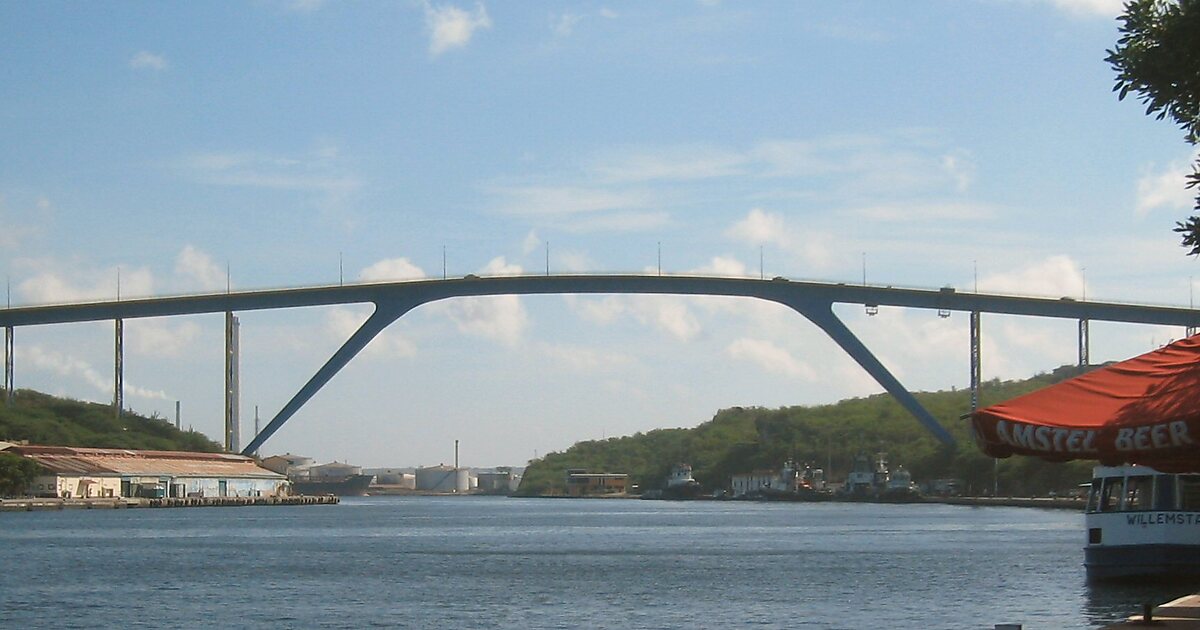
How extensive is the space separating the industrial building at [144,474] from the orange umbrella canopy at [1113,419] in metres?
88.6

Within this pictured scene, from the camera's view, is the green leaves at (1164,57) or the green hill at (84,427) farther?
the green hill at (84,427)

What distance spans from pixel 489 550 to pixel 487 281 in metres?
47.4

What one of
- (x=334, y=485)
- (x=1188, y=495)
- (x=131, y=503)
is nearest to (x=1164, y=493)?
(x=1188, y=495)

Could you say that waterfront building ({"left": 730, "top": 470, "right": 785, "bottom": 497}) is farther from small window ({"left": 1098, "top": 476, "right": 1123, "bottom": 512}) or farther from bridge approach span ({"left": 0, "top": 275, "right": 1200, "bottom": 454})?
small window ({"left": 1098, "top": 476, "right": 1123, "bottom": 512})

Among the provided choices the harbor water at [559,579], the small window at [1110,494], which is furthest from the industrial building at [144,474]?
the small window at [1110,494]

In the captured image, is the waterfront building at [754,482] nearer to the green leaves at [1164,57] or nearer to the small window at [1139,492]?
the small window at [1139,492]

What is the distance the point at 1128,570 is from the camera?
27562mm

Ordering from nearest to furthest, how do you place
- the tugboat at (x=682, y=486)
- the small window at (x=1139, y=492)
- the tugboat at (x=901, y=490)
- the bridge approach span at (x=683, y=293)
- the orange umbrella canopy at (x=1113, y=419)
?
the orange umbrella canopy at (x=1113, y=419) < the small window at (x=1139, y=492) < the bridge approach span at (x=683, y=293) < the tugboat at (x=901, y=490) < the tugboat at (x=682, y=486)

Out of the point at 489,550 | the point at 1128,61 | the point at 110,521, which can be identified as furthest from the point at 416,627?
the point at 110,521

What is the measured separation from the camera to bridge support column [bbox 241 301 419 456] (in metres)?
91.0

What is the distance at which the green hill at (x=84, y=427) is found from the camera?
105250 millimetres

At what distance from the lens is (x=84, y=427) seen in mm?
112562

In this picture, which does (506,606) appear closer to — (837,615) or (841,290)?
(837,615)

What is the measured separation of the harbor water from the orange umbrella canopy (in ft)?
51.0
